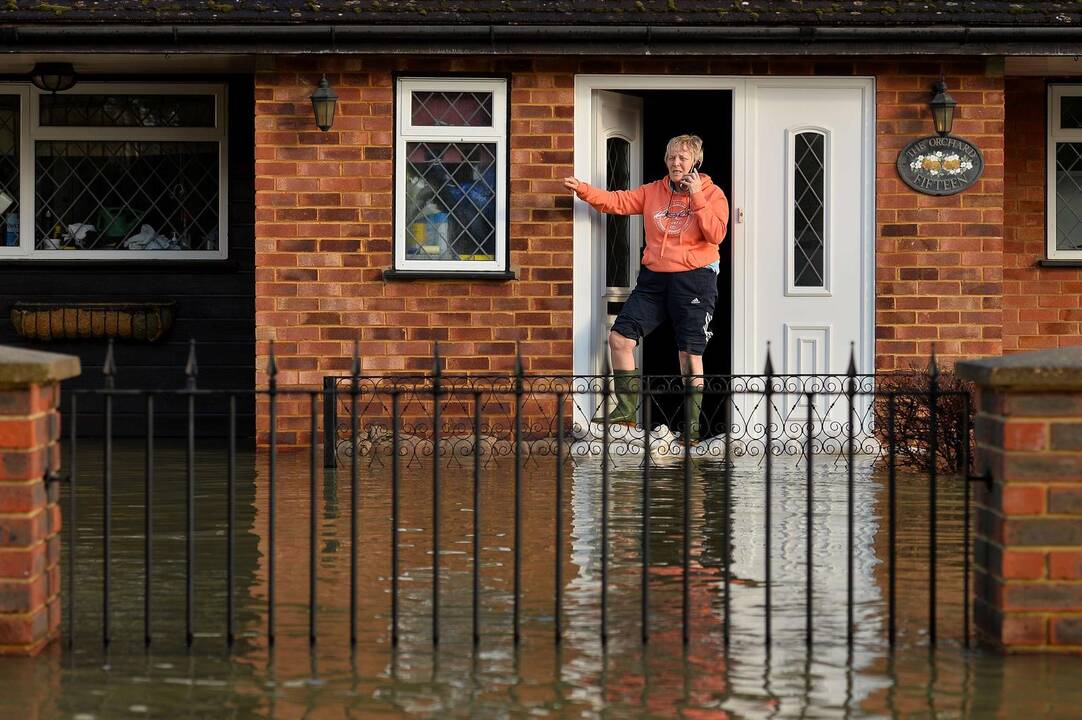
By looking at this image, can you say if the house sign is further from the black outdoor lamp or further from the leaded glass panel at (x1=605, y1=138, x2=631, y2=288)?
the leaded glass panel at (x1=605, y1=138, x2=631, y2=288)

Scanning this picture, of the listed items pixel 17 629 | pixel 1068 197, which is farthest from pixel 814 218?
pixel 17 629

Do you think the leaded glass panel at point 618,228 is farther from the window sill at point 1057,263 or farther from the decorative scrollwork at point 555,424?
the window sill at point 1057,263

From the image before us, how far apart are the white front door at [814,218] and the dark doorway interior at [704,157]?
1.41 m

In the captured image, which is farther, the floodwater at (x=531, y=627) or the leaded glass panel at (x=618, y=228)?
the leaded glass panel at (x=618, y=228)

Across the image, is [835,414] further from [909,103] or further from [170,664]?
[170,664]

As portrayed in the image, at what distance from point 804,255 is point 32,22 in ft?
18.4

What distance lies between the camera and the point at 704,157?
1575 centimetres

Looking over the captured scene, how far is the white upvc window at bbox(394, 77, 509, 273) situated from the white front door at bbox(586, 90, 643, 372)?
28.1 inches

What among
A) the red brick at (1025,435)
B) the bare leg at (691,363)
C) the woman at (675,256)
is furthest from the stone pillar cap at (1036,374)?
the bare leg at (691,363)

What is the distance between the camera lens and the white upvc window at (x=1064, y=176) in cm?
1541

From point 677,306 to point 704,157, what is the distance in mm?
2952

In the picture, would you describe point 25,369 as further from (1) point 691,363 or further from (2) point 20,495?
(1) point 691,363

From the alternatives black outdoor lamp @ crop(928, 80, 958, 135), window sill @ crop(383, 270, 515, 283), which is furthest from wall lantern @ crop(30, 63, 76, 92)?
black outdoor lamp @ crop(928, 80, 958, 135)

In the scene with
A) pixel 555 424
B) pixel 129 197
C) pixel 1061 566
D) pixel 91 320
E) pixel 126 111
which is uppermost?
pixel 126 111
